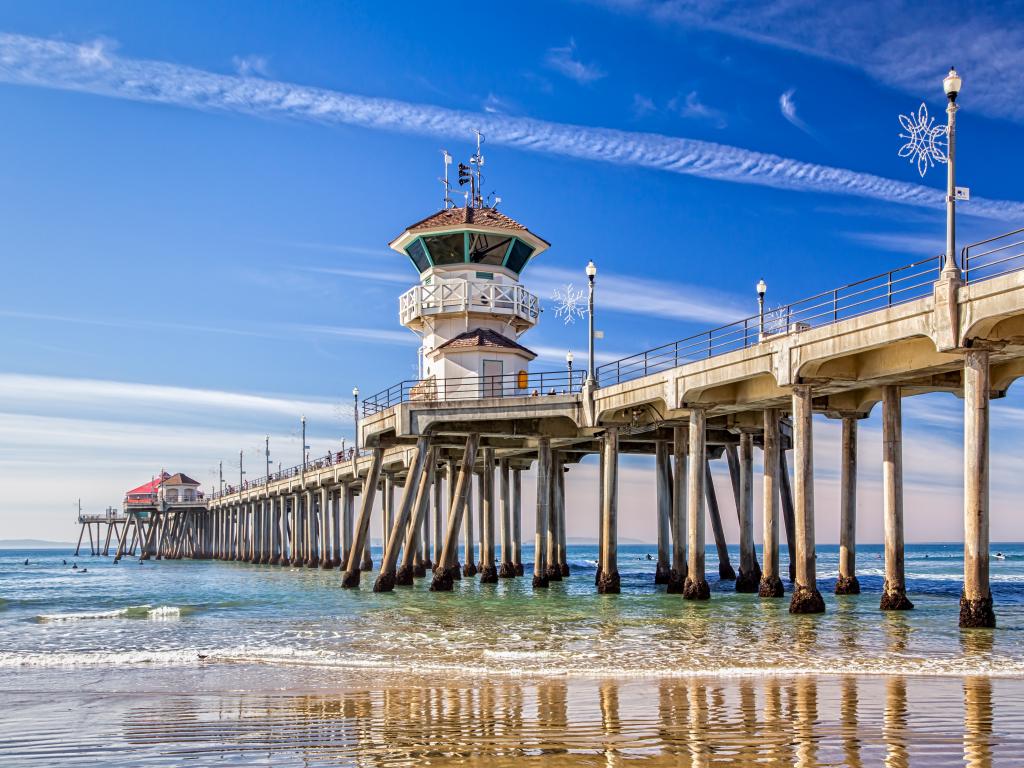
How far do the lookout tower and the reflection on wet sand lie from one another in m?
27.8

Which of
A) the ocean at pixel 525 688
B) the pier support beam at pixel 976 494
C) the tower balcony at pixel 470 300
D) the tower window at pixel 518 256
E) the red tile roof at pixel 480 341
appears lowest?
the ocean at pixel 525 688

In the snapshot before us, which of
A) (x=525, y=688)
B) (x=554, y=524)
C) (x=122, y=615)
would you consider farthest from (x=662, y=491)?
(x=525, y=688)

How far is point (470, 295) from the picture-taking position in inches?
1700

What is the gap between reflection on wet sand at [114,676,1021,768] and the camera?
9727mm

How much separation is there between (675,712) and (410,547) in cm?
2751

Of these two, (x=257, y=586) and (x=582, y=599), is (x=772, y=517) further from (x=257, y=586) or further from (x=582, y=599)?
(x=257, y=586)

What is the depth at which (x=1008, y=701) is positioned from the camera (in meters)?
12.3

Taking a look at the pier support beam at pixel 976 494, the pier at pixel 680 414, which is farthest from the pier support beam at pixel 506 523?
the pier support beam at pixel 976 494

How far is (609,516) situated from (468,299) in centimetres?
1246

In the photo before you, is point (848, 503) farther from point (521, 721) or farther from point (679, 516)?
point (521, 721)

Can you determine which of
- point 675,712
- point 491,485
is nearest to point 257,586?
point 491,485

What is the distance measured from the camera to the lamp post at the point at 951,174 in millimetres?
20406

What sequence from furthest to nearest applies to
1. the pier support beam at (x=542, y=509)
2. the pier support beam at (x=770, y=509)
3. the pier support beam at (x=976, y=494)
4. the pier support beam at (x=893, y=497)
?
the pier support beam at (x=542, y=509) → the pier support beam at (x=770, y=509) → the pier support beam at (x=893, y=497) → the pier support beam at (x=976, y=494)

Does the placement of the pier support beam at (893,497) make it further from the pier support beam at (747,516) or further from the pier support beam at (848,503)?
the pier support beam at (747,516)
